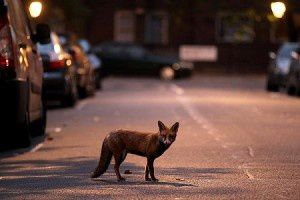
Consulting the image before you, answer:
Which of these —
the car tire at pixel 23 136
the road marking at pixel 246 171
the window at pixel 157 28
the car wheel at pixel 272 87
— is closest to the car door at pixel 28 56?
the car tire at pixel 23 136

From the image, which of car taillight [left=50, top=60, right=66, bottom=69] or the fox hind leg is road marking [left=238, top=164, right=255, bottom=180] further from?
car taillight [left=50, top=60, right=66, bottom=69]

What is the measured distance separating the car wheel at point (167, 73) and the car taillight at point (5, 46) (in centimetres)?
3912

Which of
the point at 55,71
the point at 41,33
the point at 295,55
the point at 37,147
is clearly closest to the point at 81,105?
the point at 55,71

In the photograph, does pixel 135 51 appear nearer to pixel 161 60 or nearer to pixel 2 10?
pixel 161 60

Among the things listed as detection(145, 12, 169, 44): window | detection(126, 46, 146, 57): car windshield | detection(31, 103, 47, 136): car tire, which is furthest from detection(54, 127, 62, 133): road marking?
detection(145, 12, 169, 44): window

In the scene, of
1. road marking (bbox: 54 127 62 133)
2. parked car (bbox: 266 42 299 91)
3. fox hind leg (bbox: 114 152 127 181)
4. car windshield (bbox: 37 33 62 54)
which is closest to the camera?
fox hind leg (bbox: 114 152 127 181)

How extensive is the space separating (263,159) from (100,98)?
748 inches

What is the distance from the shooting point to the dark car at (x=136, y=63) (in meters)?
54.9

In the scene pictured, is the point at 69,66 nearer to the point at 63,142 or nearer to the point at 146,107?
the point at 146,107

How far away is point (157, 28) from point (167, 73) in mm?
11415

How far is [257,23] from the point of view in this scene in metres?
63.7

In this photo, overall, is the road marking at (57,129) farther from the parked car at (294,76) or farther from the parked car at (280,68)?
the parked car at (280,68)

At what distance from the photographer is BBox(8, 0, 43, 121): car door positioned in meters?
16.4

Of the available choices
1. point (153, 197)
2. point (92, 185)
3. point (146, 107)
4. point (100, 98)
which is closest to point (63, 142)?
point (92, 185)
